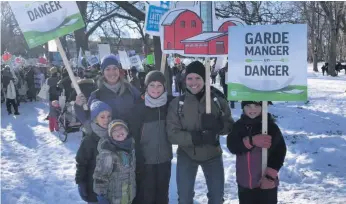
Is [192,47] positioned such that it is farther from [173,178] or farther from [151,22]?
[173,178]

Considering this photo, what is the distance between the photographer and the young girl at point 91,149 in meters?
3.34

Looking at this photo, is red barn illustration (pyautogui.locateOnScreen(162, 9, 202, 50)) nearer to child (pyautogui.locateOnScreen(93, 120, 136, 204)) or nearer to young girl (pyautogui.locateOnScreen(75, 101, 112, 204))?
young girl (pyautogui.locateOnScreen(75, 101, 112, 204))

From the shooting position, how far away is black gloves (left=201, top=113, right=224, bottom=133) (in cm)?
343

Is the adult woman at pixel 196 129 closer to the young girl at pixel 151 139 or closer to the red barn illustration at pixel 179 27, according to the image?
the young girl at pixel 151 139

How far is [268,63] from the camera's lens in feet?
10.7

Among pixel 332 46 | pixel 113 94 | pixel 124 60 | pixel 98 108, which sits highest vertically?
pixel 332 46

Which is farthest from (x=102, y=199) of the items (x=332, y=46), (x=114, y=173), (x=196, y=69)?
(x=332, y=46)

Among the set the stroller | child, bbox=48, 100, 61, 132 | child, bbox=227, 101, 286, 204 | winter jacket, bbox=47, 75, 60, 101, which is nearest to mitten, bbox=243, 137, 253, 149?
child, bbox=227, 101, 286, 204

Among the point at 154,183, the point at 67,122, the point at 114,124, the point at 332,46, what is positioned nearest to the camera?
the point at 114,124

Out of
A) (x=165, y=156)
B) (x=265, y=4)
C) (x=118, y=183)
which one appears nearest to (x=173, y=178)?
(x=165, y=156)

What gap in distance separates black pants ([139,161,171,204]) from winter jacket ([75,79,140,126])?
0.58m

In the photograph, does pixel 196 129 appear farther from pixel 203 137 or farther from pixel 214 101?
pixel 214 101

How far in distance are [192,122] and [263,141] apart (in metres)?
0.70

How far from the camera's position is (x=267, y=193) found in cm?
342
